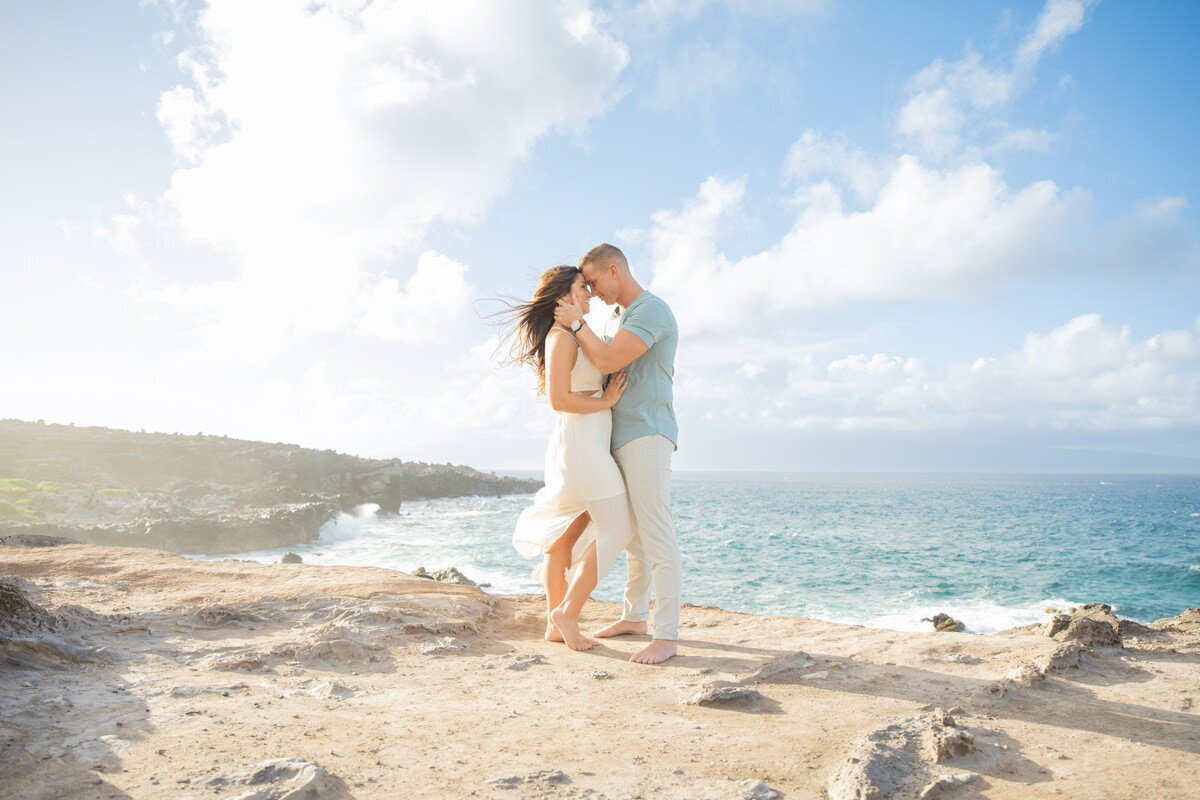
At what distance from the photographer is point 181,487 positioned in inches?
1258

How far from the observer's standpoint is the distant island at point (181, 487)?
22.8 metres

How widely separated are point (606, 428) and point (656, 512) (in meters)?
0.70

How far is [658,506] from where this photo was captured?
4414 mm

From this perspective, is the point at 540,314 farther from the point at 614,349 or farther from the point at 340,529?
the point at 340,529

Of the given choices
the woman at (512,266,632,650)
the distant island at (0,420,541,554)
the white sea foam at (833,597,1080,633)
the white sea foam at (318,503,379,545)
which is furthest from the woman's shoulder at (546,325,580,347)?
the white sea foam at (318,503,379,545)

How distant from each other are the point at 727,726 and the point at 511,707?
1.09 m

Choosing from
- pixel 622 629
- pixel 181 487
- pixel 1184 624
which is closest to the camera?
pixel 622 629

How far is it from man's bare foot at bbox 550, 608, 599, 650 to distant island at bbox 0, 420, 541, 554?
840 centimetres

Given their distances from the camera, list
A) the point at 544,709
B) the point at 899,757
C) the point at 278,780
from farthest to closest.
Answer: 1. the point at 544,709
2. the point at 899,757
3. the point at 278,780

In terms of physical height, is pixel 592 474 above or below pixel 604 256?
below

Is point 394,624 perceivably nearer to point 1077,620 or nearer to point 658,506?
point 658,506

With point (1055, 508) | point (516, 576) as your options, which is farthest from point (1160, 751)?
point (1055, 508)

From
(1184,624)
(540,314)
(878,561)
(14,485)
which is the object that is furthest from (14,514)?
(878,561)

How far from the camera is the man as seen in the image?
431cm
